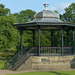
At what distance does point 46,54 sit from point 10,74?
6.89 metres

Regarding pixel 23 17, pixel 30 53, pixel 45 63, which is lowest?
pixel 45 63

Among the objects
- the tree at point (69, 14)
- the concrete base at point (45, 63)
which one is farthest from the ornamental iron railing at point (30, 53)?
the tree at point (69, 14)

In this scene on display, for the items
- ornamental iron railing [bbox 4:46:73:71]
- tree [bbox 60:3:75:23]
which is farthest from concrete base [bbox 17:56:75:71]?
tree [bbox 60:3:75:23]

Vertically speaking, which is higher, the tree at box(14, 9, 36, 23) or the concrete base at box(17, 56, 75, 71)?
the tree at box(14, 9, 36, 23)

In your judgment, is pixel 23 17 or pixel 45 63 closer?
pixel 45 63

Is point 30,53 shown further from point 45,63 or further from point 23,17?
point 23,17

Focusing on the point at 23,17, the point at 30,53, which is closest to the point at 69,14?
the point at 23,17

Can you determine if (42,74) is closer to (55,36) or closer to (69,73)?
(69,73)

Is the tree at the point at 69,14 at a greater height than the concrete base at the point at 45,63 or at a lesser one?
greater

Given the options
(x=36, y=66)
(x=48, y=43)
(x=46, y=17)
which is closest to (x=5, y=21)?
(x=48, y=43)

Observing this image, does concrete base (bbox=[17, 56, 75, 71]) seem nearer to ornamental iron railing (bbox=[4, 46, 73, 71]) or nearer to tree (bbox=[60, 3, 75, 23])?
ornamental iron railing (bbox=[4, 46, 73, 71])

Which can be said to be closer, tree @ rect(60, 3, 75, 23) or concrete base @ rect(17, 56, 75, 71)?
concrete base @ rect(17, 56, 75, 71)

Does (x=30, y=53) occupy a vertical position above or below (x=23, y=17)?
below

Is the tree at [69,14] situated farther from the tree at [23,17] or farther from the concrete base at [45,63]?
the concrete base at [45,63]
